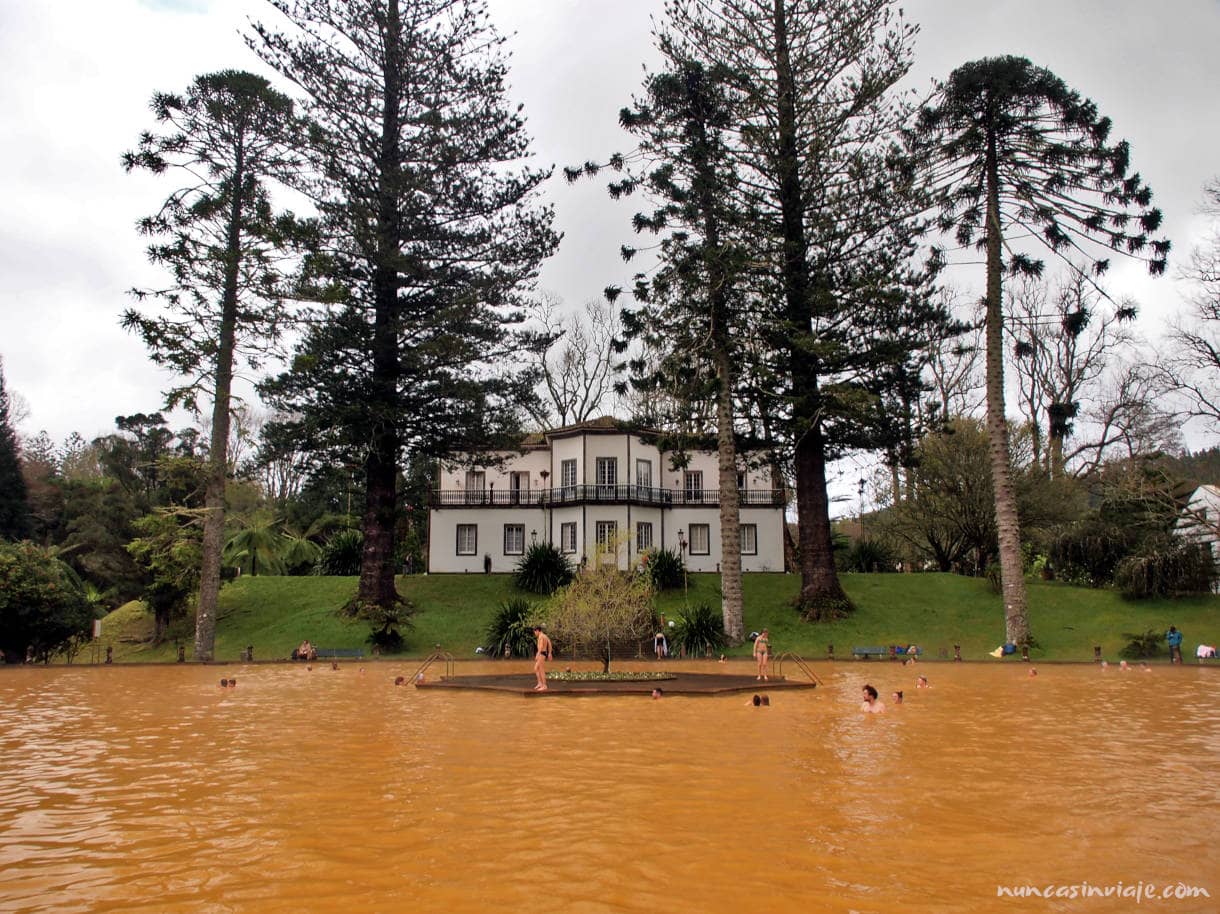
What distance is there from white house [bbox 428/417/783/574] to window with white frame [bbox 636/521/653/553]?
0.05m

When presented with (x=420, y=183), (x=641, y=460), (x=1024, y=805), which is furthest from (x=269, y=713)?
(x=641, y=460)

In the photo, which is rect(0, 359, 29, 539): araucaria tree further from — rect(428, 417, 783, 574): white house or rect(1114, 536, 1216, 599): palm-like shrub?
rect(1114, 536, 1216, 599): palm-like shrub

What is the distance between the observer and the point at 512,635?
87.0 feet

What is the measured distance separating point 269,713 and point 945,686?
13.6 metres

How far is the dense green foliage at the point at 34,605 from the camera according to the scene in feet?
75.4

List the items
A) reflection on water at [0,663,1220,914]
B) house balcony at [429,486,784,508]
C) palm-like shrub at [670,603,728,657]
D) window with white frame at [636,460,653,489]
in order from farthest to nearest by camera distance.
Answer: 1. window with white frame at [636,460,653,489]
2. house balcony at [429,486,784,508]
3. palm-like shrub at [670,603,728,657]
4. reflection on water at [0,663,1220,914]

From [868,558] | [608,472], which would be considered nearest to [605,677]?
[608,472]

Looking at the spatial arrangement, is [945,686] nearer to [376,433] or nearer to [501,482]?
[376,433]

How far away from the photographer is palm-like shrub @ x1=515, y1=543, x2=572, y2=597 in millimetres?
34781

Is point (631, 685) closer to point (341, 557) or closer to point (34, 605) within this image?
point (34, 605)

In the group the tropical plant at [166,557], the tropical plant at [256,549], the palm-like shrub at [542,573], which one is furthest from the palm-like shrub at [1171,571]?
the tropical plant at [256,549]

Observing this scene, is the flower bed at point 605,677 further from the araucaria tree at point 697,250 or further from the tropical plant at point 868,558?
the tropical plant at point 868,558

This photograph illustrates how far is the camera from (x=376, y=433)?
29516 millimetres

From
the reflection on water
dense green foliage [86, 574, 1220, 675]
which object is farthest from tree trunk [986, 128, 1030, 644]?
the reflection on water
